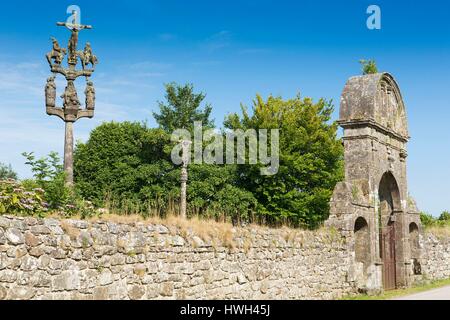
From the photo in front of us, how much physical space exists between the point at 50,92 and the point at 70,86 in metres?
0.93

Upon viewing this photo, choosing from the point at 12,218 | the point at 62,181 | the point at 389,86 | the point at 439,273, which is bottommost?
the point at 439,273

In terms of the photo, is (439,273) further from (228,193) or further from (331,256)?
(228,193)

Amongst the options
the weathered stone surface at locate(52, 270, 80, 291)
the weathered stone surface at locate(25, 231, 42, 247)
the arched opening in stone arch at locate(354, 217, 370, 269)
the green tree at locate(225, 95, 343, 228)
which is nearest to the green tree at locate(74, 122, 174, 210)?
the green tree at locate(225, 95, 343, 228)

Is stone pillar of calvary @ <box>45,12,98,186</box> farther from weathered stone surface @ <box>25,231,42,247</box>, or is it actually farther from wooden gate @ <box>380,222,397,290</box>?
weathered stone surface @ <box>25,231,42,247</box>

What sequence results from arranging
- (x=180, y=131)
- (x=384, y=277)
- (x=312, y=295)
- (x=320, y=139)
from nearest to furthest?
1. (x=312, y=295)
2. (x=384, y=277)
3. (x=320, y=139)
4. (x=180, y=131)

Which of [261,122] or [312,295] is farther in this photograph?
[261,122]

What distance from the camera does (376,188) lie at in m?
16.0

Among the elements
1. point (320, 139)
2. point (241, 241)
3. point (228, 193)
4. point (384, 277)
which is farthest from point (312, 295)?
point (320, 139)

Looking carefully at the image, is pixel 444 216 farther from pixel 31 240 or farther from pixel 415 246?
pixel 31 240

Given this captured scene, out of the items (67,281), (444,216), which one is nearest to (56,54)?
(67,281)

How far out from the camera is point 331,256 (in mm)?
13836

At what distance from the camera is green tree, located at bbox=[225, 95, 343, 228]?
102 ft

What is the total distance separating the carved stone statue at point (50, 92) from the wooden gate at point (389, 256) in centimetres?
1336

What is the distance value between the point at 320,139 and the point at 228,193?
6.86m
